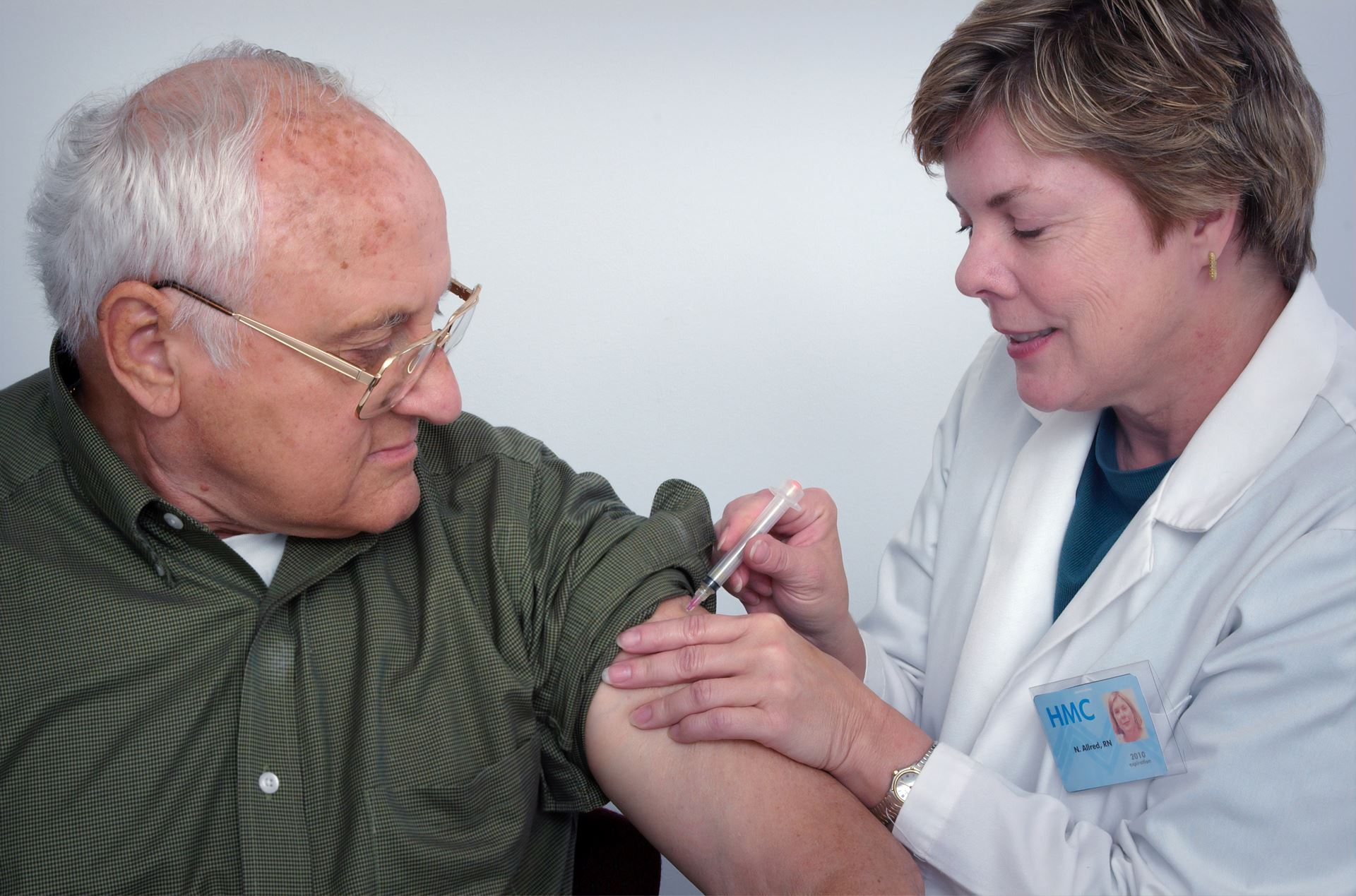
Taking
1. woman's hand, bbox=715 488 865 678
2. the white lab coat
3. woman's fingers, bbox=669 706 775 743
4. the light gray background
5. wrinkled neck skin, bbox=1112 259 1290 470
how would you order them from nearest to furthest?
1. the white lab coat
2. woman's fingers, bbox=669 706 775 743
3. wrinkled neck skin, bbox=1112 259 1290 470
4. woman's hand, bbox=715 488 865 678
5. the light gray background

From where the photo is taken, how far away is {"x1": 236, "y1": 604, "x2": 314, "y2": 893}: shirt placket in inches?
51.9

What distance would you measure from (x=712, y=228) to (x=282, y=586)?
59.2 inches

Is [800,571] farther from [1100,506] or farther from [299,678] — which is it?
[299,678]

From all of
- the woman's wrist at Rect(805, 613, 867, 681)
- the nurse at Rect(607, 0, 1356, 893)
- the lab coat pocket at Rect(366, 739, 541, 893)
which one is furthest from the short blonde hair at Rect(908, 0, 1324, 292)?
the lab coat pocket at Rect(366, 739, 541, 893)

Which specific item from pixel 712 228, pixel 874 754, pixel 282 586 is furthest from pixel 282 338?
pixel 712 228

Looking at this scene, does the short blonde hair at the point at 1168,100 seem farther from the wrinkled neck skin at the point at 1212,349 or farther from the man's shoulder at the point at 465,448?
the man's shoulder at the point at 465,448

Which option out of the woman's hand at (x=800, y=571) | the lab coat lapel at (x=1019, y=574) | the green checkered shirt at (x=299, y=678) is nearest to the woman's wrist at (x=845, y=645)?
the woman's hand at (x=800, y=571)

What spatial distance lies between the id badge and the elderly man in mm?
275

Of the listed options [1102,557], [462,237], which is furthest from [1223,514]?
[462,237]

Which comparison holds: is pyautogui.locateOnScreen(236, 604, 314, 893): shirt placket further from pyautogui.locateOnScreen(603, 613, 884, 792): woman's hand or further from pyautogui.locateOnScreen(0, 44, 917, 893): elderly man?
pyautogui.locateOnScreen(603, 613, 884, 792): woman's hand

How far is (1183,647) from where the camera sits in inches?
58.5

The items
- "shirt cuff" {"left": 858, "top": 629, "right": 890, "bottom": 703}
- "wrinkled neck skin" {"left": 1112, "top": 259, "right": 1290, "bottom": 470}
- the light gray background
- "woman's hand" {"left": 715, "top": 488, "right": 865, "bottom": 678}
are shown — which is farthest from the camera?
the light gray background

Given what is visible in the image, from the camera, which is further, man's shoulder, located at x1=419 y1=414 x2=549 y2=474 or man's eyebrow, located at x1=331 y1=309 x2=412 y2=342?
man's shoulder, located at x1=419 y1=414 x2=549 y2=474

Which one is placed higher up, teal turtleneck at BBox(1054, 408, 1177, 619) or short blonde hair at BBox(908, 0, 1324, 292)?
short blonde hair at BBox(908, 0, 1324, 292)
